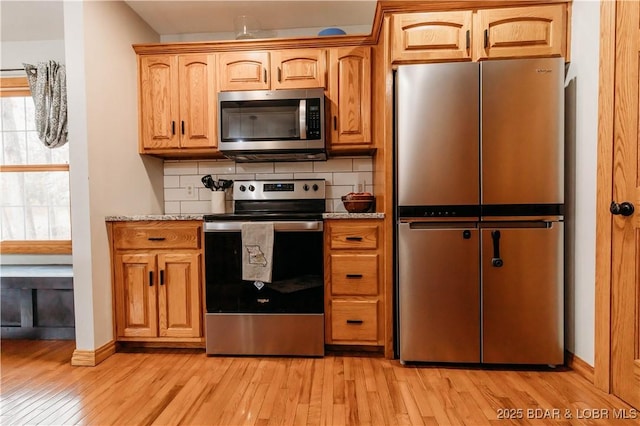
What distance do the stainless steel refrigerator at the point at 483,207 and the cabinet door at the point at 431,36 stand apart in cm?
11

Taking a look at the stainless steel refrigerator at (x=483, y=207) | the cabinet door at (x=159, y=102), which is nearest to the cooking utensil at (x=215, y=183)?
the cabinet door at (x=159, y=102)

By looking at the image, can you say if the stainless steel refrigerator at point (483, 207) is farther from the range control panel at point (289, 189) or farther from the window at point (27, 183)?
the window at point (27, 183)

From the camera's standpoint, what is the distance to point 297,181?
265 cm

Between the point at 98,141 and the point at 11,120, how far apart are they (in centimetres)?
160

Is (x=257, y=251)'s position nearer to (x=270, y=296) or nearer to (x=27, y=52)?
(x=270, y=296)

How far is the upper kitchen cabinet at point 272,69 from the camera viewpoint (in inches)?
94.0

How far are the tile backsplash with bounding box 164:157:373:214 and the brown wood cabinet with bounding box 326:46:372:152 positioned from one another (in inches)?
12.1

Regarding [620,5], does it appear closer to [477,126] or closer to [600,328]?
[477,126]

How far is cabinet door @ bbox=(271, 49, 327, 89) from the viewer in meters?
2.38

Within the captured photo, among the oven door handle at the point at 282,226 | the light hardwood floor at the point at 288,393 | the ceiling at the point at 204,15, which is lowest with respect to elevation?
the light hardwood floor at the point at 288,393

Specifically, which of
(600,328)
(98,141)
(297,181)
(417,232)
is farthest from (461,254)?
(98,141)

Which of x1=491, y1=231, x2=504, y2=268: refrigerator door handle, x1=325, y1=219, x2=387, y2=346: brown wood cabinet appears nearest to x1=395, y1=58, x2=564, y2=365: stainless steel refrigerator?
x1=491, y1=231, x2=504, y2=268: refrigerator door handle

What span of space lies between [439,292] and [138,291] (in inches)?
74.1

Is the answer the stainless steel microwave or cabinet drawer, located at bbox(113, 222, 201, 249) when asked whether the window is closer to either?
cabinet drawer, located at bbox(113, 222, 201, 249)
